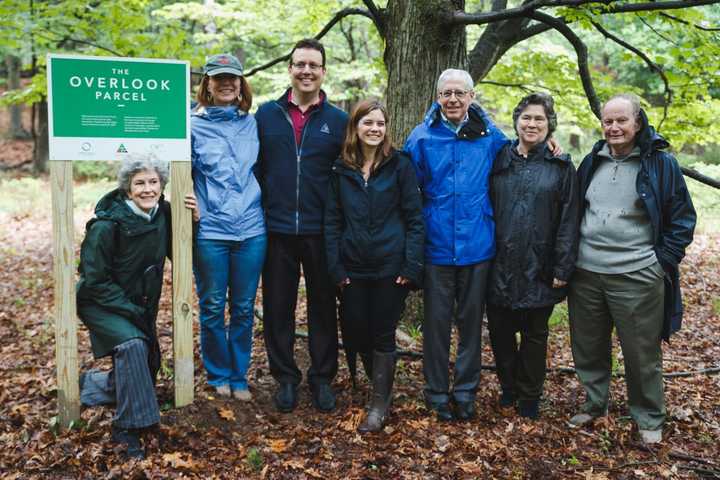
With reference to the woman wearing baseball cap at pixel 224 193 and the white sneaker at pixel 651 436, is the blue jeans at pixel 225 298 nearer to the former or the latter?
the woman wearing baseball cap at pixel 224 193

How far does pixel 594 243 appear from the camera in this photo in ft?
14.2

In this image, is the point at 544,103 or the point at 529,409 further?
the point at 529,409

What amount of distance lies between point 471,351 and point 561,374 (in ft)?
5.66

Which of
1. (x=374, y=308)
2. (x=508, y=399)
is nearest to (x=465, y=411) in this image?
(x=508, y=399)

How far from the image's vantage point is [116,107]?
13.8ft

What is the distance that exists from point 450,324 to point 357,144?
1527mm

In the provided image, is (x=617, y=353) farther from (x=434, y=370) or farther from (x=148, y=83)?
(x=148, y=83)

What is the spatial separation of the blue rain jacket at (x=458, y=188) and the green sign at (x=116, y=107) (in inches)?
71.5

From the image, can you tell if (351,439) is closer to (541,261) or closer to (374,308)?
(374,308)

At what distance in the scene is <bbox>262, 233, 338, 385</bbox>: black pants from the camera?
4527 millimetres

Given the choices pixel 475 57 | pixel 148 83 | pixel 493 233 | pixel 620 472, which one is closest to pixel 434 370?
pixel 493 233

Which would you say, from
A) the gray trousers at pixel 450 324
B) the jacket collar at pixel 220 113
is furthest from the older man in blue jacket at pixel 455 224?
the jacket collar at pixel 220 113

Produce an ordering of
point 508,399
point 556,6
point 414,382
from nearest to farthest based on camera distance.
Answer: point 508,399 < point 556,6 < point 414,382

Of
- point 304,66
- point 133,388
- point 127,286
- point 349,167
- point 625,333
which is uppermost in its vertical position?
point 304,66
